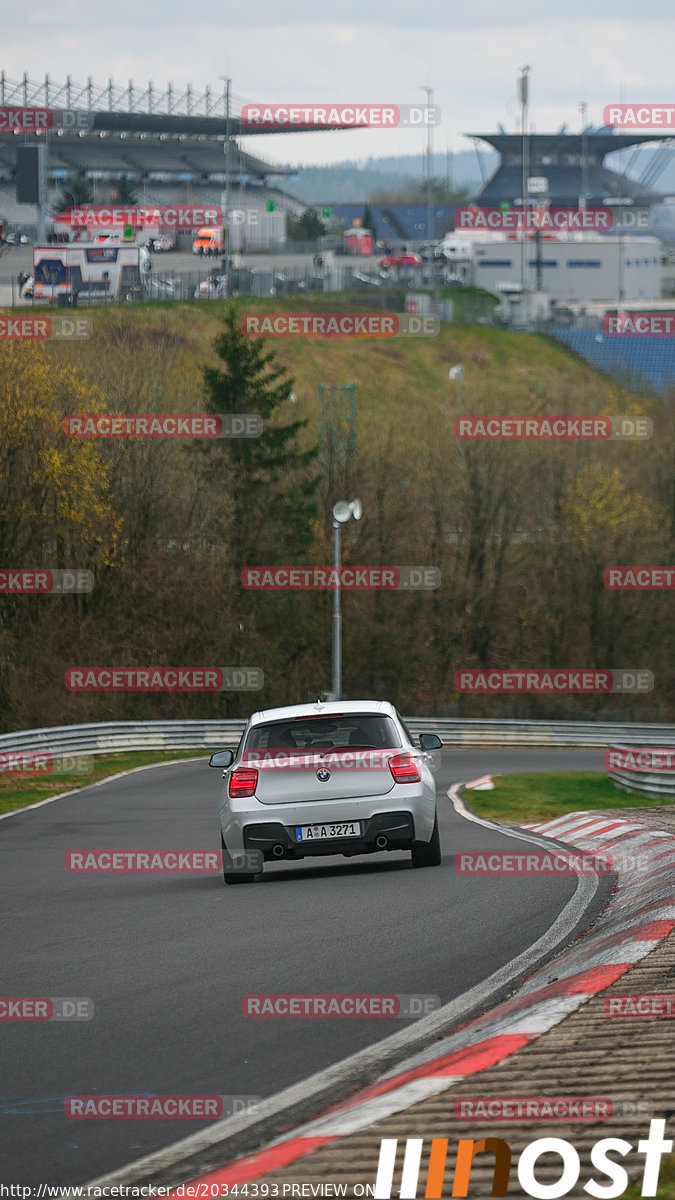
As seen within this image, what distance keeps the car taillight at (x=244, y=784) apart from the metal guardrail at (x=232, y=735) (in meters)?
21.8

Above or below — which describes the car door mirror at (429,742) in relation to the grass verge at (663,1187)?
below

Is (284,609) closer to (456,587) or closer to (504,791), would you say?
(456,587)

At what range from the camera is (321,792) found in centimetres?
1262

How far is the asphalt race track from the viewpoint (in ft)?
20.4

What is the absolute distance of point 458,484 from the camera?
58531 millimetres

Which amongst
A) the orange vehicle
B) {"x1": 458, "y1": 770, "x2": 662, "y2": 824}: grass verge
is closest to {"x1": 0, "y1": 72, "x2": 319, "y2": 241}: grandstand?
the orange vehicle

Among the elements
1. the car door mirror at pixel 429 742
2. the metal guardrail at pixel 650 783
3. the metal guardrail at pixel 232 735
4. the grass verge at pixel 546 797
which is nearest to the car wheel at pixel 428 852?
the car door mirror at pixel 429 742

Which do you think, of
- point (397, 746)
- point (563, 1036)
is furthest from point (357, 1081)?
point (397, 746)

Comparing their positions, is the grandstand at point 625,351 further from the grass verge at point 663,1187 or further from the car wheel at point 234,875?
the grass verge at point 663,1187

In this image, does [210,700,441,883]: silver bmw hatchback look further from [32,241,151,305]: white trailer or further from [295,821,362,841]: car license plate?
[32,241,151,305]: white trailer

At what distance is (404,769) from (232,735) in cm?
3025

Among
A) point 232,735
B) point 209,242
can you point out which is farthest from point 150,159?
point 232,735

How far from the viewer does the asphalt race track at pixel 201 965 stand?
20.4ft

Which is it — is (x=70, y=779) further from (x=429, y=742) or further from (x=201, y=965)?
(x=201, y=965)
